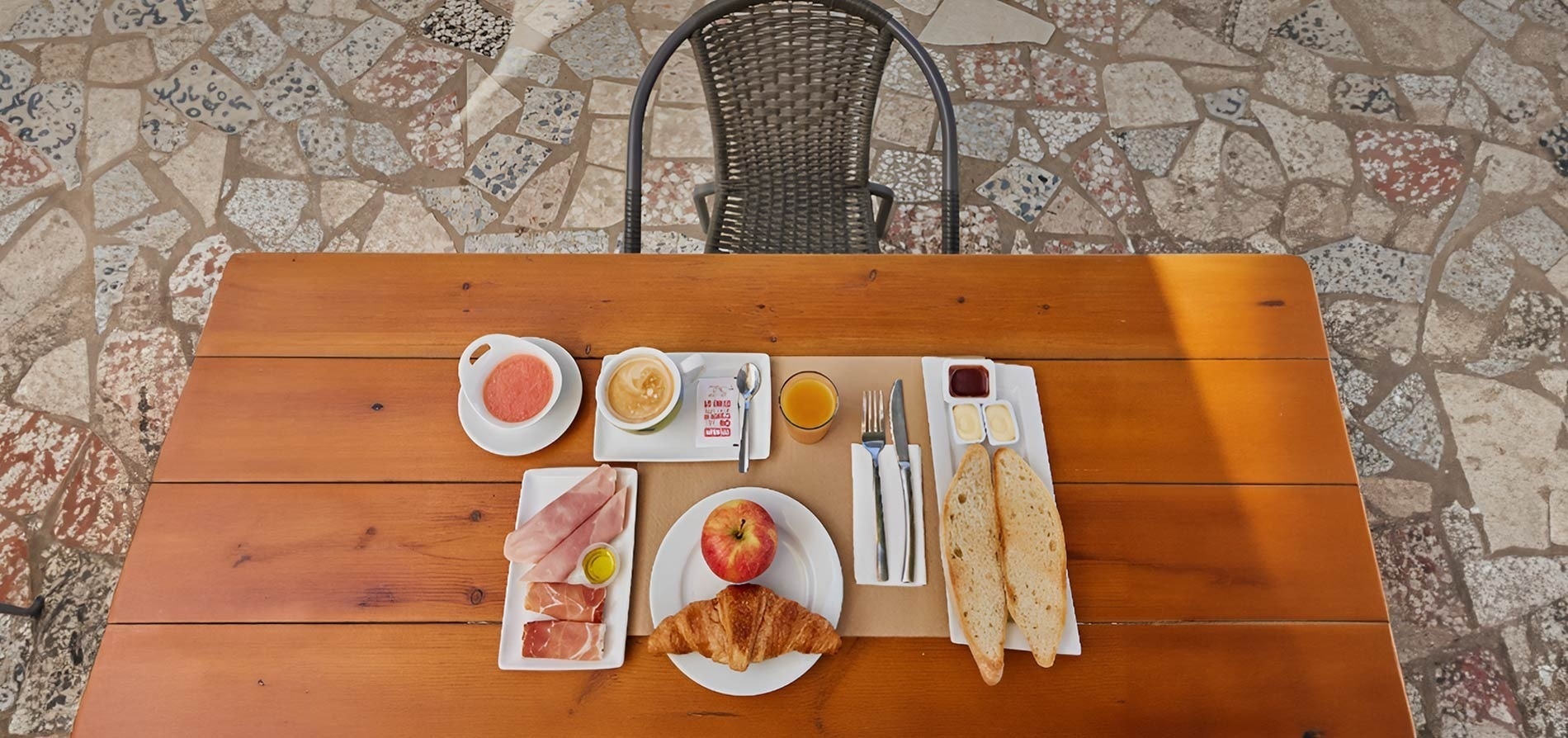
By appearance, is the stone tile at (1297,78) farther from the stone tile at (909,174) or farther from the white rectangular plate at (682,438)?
the white rectangular plate at (682,438)

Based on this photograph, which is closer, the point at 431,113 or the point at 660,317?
the point at 660,317

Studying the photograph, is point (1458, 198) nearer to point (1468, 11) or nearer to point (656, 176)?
point (1468, 11)

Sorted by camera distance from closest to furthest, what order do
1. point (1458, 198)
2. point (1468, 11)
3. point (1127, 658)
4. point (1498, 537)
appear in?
point (1127, 658)
point (1498, 537)
point (1458, 198)
point (1468, 11)

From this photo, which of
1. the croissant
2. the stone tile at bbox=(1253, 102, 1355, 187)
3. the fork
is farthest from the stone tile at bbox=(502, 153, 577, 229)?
the stone tile at bbox=(1253, 102, 1355, 187)

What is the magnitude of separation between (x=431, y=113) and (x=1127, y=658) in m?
2.75

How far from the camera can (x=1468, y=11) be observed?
9.62 ft

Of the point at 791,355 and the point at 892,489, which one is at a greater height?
the point at 791,355

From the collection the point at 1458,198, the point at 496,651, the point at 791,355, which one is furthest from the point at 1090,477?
the point at 1458,198

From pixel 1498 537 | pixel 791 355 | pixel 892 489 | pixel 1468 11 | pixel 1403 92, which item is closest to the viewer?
pixel 892 489

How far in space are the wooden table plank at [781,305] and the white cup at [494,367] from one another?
0.24 ft

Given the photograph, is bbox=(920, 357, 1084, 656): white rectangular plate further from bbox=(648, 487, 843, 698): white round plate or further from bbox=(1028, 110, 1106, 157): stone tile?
bbox=(1028, 110, 1106, 157): stone tile

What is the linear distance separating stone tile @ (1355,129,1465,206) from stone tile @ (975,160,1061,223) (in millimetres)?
1076

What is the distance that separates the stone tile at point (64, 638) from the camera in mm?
1918

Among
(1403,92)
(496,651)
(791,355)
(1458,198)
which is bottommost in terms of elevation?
(1458,198)
